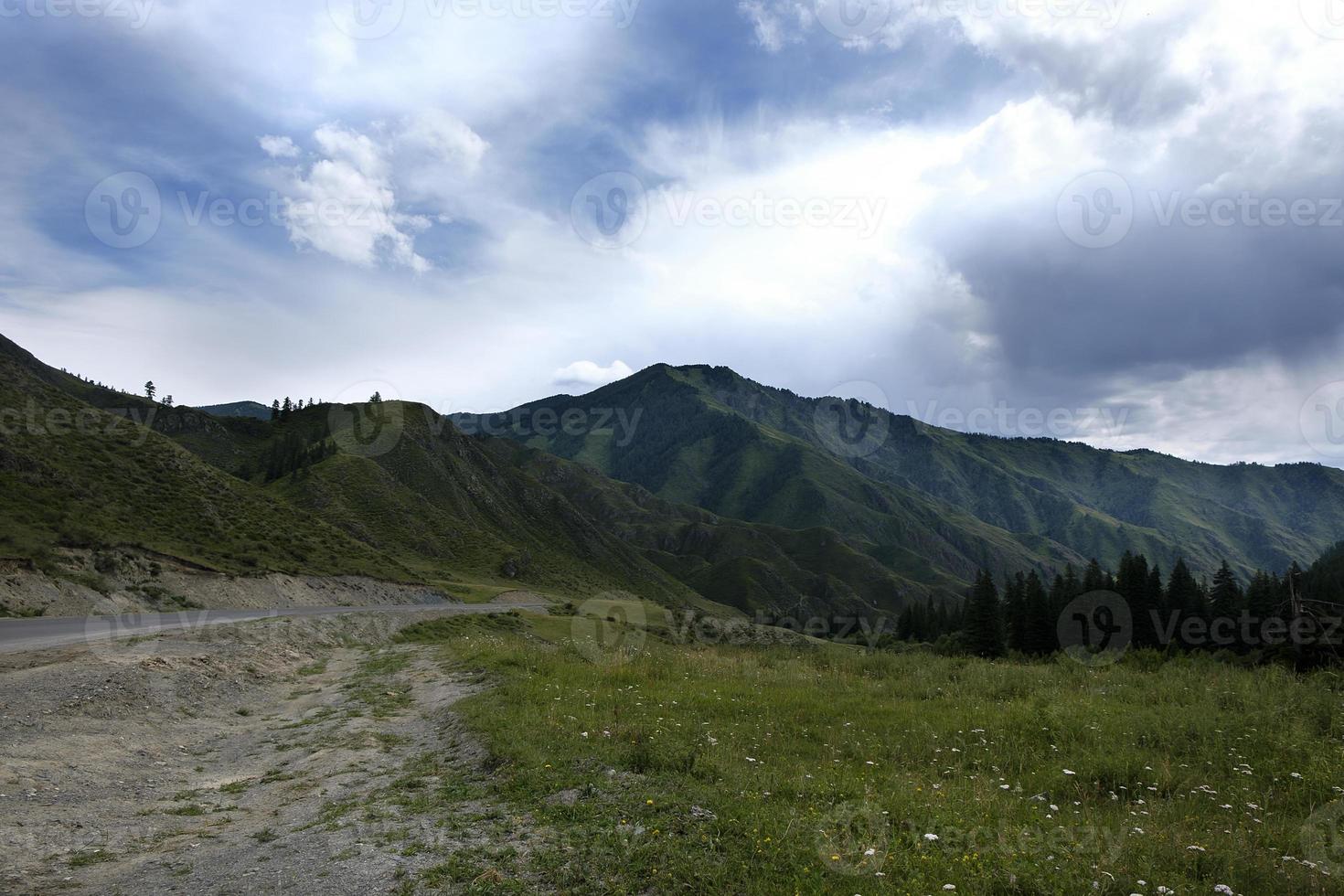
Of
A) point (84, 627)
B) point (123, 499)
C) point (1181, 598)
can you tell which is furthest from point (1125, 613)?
point (123, 499)

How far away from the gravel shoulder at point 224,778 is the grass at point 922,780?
102cm

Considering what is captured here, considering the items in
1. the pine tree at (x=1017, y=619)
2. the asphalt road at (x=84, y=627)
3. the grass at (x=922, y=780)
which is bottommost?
the pine tree at (x=1017, y=619)

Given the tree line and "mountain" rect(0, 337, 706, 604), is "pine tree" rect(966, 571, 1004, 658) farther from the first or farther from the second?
"mountain" rect(0, 337, 706, 604)

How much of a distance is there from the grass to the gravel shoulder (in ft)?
3.33

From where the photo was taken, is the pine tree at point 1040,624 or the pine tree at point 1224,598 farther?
the pine tree at point 1224,598

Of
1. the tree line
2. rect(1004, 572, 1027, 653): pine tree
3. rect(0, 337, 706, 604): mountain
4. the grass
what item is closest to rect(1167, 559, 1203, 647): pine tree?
the tree line

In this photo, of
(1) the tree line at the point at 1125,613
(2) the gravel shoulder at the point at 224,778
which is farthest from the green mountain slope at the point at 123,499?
(1) the tree line at the point at 1125,613

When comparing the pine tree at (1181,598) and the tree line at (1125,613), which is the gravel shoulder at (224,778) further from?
the pine tree at (1181,598)

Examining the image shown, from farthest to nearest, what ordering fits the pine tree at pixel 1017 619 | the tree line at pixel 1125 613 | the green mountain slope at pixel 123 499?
the pine tree at pixel 1017 619 < the tree line at pixel 1125 613 < the green mountain slope at pixel 123 499

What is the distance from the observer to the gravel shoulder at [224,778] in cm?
782

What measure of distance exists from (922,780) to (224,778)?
12947 mm

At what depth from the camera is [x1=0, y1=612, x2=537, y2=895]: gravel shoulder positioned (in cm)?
782

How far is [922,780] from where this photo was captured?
9945 mm

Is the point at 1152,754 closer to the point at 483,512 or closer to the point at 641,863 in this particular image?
the point at 641,863
